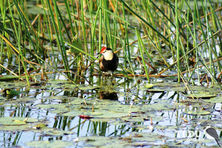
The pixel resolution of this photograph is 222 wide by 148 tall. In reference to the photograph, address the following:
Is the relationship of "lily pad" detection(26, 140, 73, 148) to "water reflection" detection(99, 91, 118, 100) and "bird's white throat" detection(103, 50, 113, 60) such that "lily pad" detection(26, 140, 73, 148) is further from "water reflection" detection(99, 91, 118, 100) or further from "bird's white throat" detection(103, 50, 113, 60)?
"bird's white throat" detection(103, 50, 113, 60)

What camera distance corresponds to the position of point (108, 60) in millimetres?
4965

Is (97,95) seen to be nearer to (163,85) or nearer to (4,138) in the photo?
(163,85)

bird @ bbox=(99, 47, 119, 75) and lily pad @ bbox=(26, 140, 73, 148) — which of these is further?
bird @ bbox=(99, 47, 119, 75)

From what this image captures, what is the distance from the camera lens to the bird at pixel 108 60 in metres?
4.99

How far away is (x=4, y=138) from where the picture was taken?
275 cm

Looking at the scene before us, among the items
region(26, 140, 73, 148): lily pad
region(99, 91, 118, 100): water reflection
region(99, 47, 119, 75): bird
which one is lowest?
region(26, 140, 73, 148): lily pad

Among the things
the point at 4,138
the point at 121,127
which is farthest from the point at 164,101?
the point at 4,138

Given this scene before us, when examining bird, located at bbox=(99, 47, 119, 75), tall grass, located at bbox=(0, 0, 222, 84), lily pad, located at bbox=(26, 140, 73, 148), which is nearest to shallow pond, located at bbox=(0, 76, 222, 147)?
lily pad, located at bbox=(26, 140, 73, 148)

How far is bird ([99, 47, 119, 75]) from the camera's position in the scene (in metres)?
4.99

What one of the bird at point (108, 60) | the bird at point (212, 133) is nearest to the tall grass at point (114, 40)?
the bird at point (108, 60)

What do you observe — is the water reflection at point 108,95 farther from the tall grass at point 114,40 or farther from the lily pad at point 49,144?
the lily pad at point 49,144

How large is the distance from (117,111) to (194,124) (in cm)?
68

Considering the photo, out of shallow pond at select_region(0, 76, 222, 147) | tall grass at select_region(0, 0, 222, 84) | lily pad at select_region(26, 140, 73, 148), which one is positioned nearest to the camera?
lily pad at select_region(26, 140, 73, 148)

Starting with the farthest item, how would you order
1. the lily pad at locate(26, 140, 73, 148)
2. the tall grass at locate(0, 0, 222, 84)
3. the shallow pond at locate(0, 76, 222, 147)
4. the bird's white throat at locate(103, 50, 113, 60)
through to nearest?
1. the bird's white throat at locate(103, 50, 113, 60)
2. the tall grass at locate(0, 0, 222, 84)
3. the shallow pond at locate(0, 76, 222, 147)
4. the lily pad at locate(26, 140, 73, 148)
